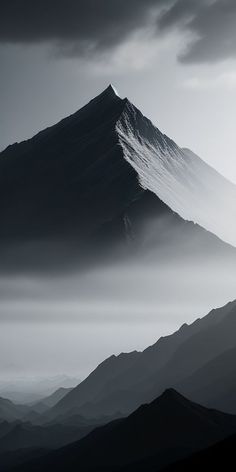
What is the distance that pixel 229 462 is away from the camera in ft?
559

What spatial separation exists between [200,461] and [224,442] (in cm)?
1017

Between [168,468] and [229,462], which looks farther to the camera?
[168,468]

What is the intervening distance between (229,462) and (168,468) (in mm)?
21502

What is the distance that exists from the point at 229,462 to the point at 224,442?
15.8 m

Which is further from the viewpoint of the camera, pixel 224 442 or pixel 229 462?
pixel 224 442

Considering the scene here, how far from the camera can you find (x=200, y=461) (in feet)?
589

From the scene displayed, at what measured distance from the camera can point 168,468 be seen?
186125 millimetres

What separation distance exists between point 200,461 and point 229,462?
10.9 m

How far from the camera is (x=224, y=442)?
18625cm

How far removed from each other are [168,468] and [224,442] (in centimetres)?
1590
